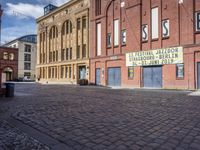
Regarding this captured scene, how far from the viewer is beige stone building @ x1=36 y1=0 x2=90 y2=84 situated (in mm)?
36781

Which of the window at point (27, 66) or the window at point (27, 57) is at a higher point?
the window at point (27, 57)

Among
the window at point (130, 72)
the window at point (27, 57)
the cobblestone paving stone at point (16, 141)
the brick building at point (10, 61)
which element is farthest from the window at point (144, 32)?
the window at point (27, 57)

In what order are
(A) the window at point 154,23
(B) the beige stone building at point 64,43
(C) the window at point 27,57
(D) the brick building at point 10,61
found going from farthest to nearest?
(C) the window at point 27,57
(D) the brick building at point 10,61
(B) the beige stone building at point 64,43
(A) the window at point 154,23

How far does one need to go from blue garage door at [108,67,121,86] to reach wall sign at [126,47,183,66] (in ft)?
7.59

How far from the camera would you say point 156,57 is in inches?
989

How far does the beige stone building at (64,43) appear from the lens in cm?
3678

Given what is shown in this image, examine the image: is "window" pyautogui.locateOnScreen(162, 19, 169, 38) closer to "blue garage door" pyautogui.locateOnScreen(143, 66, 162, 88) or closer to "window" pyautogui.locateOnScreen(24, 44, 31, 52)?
"blue garage door" pyautogui.locateOnScreen(143, 66, 162, 88)

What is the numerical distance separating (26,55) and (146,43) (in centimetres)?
6131

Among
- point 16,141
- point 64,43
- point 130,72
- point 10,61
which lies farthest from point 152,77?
point 10,61

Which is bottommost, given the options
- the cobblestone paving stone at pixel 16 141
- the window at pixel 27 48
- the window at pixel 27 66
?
the cobblestone paving stone at pixel 16 141

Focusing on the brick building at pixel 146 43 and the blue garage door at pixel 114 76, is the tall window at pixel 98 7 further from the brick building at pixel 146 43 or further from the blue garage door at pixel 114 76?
the blue garage door at pixel 114 76

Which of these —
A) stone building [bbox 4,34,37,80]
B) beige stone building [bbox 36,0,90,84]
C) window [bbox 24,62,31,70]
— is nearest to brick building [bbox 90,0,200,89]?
beige stone building [bbox 36,0,90,84]

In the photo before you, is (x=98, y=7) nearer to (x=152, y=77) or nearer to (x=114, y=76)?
(x=114, y=76)

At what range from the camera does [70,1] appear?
3928 cm
